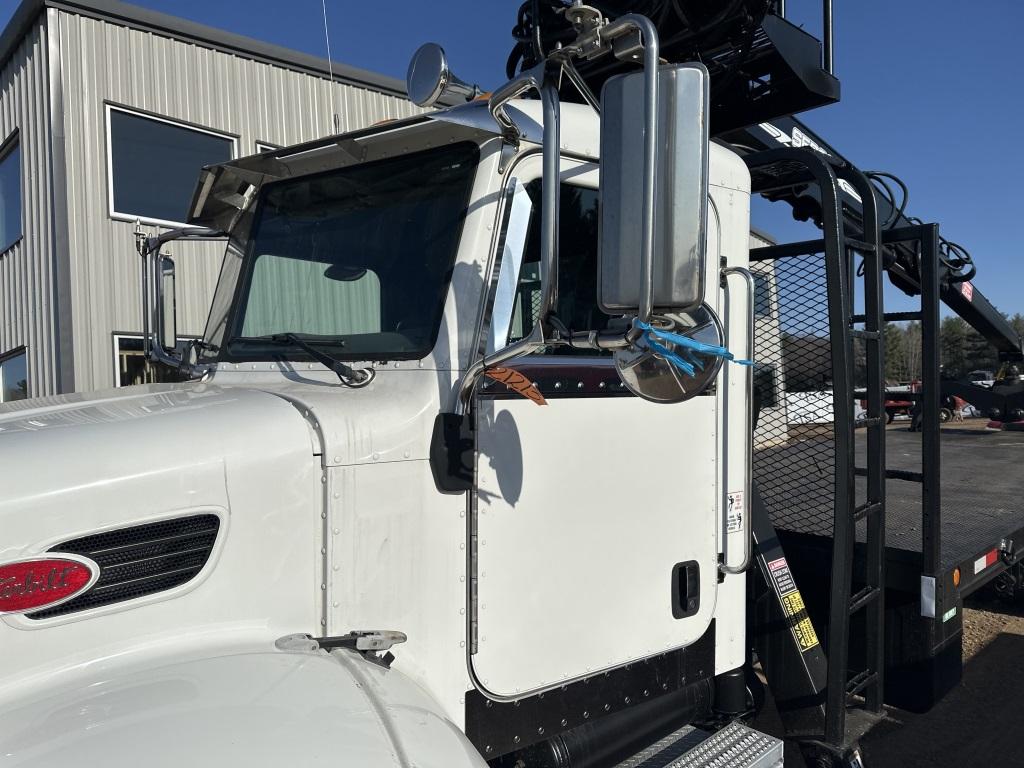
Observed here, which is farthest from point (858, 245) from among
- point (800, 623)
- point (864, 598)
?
point (800, 623)

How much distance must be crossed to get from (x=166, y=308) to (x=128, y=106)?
611cm

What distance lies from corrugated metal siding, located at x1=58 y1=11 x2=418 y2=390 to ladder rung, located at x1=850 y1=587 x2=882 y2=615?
248 inches

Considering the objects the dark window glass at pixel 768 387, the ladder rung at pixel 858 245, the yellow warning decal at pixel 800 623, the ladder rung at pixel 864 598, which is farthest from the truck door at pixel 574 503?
the ladder rung at pixel 858 245

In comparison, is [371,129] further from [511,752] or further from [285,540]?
[511,752]

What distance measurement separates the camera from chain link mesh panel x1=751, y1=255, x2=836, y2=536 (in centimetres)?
293

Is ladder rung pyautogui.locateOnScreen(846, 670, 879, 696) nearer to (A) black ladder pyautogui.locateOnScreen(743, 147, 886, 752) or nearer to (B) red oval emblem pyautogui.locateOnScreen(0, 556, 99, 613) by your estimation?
(A) black ladder pyautogui.locateOnScreen(743, 147, 886, 752)

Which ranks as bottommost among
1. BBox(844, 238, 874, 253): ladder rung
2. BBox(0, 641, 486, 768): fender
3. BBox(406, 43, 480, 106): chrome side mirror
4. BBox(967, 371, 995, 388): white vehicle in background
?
BBox(0, 641, 486, 768): fender

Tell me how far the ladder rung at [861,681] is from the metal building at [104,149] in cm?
668

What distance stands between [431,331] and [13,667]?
1.05m

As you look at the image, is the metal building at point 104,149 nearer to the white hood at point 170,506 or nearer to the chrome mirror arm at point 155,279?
the chrome mirror arm at point 155,279

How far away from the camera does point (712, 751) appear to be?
7.57 ft

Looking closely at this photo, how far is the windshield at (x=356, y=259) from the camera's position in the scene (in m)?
2.02

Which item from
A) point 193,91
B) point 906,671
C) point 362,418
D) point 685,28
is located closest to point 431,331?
point 362,418

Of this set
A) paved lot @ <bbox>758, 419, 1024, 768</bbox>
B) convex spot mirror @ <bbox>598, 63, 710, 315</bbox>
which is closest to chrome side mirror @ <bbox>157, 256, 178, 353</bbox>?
convex spot mirror @ <bbox>598, 63, 710, 315</bbox>
